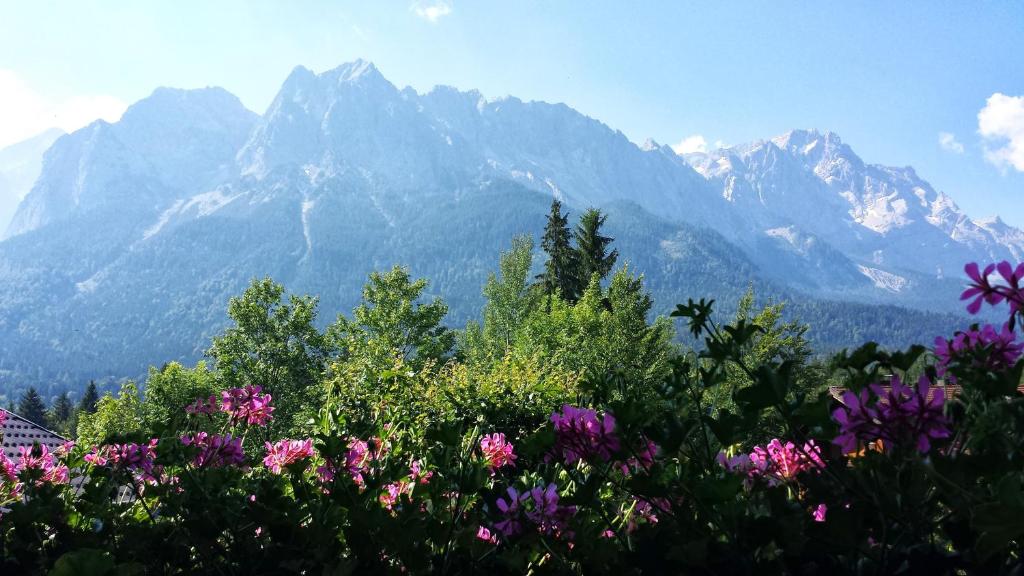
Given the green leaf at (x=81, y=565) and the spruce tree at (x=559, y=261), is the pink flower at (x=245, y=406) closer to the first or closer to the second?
the green leaf at (x=81, y=565)

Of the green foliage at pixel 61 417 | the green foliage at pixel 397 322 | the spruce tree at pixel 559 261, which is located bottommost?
the green foliage at pixel 61 417

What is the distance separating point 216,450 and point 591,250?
32.2m

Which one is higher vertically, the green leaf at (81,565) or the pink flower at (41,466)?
the green leaf at (81,565)

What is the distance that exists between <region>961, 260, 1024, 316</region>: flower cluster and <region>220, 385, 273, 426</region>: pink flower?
224 centimetres

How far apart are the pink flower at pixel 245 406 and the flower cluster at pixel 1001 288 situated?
7.35ft

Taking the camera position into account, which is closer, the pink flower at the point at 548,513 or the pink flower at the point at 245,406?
the pink flower at the point at 548,513

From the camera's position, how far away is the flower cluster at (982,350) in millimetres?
1328

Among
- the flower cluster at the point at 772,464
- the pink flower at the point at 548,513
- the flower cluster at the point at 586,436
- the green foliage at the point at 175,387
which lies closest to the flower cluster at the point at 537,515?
the pink flower at the point at 548,513

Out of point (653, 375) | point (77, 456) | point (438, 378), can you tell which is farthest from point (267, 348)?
point (77, 456)

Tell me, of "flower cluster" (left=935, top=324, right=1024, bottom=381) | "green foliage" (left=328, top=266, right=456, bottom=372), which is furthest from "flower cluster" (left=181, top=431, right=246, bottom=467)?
"green foliage" (left=328, top=266, right=456, bottom=372)

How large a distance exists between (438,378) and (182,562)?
7.95 m

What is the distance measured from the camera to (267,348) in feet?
87.8

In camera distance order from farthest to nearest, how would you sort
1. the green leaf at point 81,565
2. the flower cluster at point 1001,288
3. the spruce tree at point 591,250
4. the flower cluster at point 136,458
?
the spruce tree at point 591,250 → the flower cluster at point 136,458 → the flower cluster at point 1001,288 → the green leaf at point 81,565

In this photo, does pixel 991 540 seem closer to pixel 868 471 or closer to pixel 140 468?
pixel 868 471
